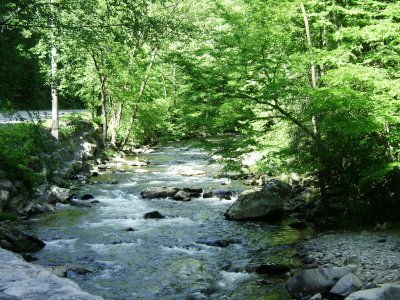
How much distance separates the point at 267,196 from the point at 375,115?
6.05m

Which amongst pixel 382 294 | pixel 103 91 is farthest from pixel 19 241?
pixel 103 91

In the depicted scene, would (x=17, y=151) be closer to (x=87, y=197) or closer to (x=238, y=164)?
(x=87, y=197)

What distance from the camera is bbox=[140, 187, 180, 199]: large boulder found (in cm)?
1955

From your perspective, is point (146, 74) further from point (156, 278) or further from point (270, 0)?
point (156, 278)

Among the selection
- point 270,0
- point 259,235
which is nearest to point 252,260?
point 259,235

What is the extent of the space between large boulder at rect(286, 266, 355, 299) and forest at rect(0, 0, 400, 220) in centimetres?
358

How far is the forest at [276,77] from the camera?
10414 mm

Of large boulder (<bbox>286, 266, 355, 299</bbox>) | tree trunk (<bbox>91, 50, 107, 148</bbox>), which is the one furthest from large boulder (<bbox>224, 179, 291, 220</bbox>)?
tree trunk (<bbox>91, 50, 107, 148</bbox>)

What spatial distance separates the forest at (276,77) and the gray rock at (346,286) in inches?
147

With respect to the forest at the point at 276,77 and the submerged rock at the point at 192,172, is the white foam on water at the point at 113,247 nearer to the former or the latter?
the forest at the point at 276,77

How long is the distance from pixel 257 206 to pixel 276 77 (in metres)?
4.91

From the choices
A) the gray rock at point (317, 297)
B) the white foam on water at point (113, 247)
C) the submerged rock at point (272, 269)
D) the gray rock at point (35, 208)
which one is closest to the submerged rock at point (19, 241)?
the white foam on water at point (113, 247)

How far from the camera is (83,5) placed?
35.4 feet

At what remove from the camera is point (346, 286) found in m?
8.28
